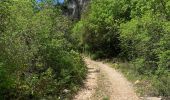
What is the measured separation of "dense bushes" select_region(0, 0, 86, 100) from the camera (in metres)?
16.0

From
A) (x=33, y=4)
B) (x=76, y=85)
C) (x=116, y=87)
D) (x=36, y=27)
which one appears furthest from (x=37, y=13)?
(x=116, y=87)

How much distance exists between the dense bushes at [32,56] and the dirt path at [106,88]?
0.77 m

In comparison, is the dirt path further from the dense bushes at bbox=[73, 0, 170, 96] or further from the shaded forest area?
the dense bushes at bbox=[73, 0, 170, 96]

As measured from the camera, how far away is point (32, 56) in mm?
17797

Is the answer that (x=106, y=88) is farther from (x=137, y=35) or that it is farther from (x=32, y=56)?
(x=32, y=56)

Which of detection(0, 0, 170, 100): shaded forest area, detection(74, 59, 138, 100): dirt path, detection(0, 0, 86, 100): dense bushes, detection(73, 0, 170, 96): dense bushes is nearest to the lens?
detection(0, 0, 86, 100): dense bushes

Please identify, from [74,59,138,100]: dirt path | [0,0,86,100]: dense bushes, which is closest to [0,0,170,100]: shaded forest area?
[0,0,86,100]: dense bushes

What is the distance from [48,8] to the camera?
2206cm

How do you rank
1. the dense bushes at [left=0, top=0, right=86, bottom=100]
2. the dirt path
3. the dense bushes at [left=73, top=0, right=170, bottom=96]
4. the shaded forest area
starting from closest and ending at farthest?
1. the dense bushes at [left=0, top=0, right=86, bottom=100]
2. the shaded forest area
3. the dirt path
4. the dense bushes at [left=73, top=0, right=170, bottom=96]

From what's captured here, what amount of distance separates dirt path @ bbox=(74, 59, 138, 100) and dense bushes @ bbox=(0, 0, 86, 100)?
772mm

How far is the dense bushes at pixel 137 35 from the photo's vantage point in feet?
66.5

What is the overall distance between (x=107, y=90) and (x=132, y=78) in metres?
4.60

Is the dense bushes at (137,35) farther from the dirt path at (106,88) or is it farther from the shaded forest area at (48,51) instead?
the dirt path at (106,88)

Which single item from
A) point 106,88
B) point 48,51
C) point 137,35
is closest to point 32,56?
point 48,51
